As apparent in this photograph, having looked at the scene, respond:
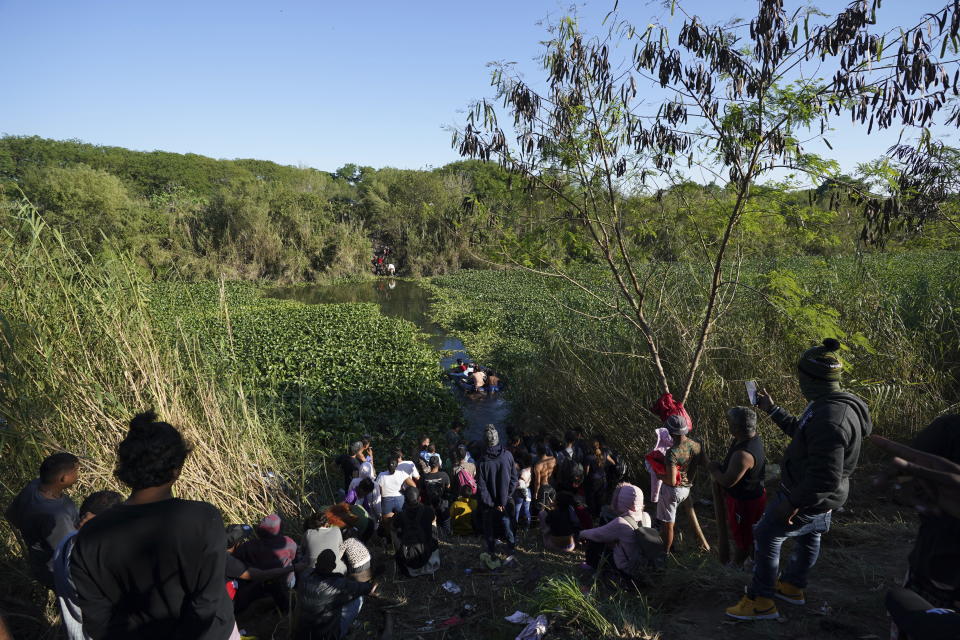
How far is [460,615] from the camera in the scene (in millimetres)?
4406

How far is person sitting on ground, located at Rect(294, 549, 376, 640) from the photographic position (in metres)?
3.88

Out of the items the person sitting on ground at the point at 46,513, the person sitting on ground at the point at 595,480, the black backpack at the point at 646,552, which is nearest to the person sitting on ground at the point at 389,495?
the person sitting on ground at the point at 595,480

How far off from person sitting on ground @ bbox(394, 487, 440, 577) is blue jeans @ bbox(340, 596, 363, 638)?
944mm

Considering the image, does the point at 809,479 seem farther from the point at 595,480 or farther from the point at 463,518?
the point at 463,518

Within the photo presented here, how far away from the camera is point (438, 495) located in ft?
22.0

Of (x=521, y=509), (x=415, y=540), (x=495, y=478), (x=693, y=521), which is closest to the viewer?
(x=693, y=521)

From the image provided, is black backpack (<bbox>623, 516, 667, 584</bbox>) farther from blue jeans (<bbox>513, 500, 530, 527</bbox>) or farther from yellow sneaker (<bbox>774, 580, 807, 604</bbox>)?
blue jeans (<bbox>513, 500, 530, 527</bbox>)

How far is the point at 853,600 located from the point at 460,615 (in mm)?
2807

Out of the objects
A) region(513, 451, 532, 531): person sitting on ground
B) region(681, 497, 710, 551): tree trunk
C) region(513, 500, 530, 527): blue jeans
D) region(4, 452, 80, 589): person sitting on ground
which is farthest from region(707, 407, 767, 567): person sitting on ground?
region(4, 452, 80, 589): person sitting on ground

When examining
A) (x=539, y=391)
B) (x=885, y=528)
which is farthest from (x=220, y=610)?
(x=539, y=391)

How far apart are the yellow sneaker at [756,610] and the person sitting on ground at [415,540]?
9.14 feet

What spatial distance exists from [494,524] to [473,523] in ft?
3.69

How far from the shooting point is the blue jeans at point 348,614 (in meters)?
4.03

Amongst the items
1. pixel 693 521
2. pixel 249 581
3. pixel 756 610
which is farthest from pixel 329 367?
pixel 756 610
